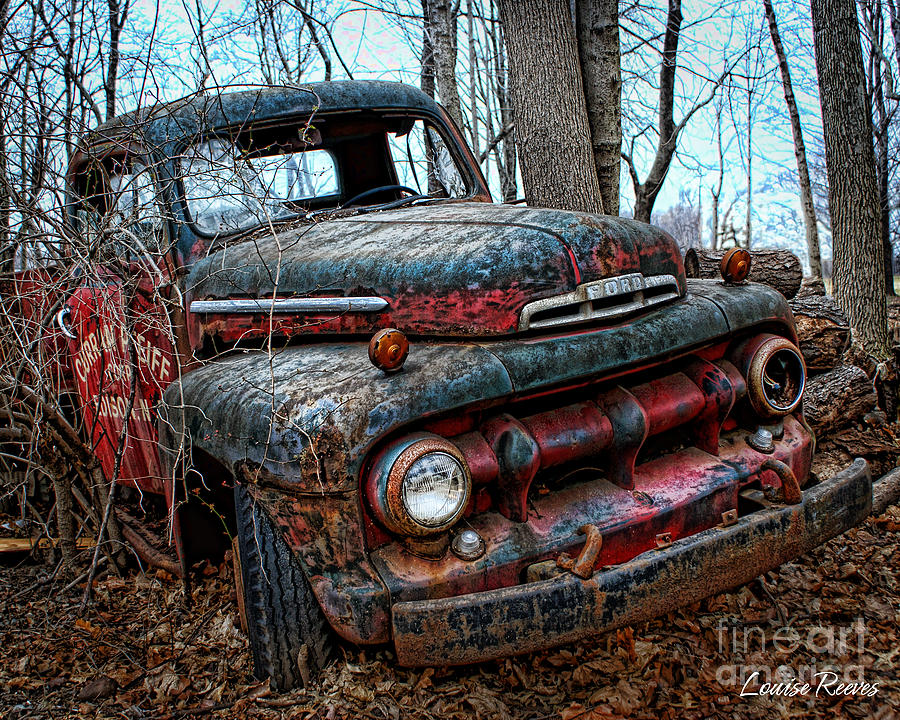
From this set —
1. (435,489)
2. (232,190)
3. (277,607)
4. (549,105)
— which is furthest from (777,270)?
A: (277,607)

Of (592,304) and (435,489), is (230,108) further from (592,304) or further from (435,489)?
(435,489)

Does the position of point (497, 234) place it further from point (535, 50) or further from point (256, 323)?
point (535, 50)

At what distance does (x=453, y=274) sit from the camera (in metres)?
2.20

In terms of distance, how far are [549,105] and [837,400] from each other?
8.90ft

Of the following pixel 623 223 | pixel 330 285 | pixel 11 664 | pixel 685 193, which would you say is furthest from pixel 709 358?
pixel 685 193

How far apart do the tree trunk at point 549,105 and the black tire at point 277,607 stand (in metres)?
3.40

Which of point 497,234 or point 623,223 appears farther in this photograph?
point 623,223

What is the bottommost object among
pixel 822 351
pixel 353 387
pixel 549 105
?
pixel 822 351

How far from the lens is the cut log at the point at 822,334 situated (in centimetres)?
430

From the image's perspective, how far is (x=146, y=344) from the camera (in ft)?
9.80

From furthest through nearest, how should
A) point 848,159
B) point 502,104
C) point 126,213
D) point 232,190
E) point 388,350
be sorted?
1. point 502,104
2. point 848,159
3. point 126,213
4. point 232,190
5. point 388,350

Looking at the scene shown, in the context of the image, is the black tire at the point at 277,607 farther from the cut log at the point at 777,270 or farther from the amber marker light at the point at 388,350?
the cut log at the point at 777,270

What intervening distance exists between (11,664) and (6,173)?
1917mm

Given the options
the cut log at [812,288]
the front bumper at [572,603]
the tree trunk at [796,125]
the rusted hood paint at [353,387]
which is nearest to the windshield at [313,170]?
the rusted hood paint at [353,387]
